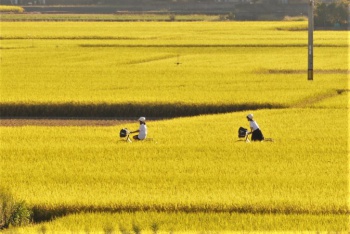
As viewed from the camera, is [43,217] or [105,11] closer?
[43,217]

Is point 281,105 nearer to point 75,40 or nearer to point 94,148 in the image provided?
point 94,148

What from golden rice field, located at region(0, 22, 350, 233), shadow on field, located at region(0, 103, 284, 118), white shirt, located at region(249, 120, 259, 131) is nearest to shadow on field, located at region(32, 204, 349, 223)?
golden rice field, located at region(0, 22, 350, 233)

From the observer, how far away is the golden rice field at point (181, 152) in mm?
13734

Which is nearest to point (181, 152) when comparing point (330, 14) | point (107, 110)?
point (107, 110)

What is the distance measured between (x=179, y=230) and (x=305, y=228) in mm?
1448

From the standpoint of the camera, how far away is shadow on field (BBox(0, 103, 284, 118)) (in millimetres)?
28391

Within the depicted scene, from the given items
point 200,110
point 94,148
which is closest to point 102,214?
point 94,148

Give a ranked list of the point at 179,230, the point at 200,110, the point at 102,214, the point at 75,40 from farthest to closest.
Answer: the point at 75,40, the point at 200,110, the point at 102,214, the point at 179,230

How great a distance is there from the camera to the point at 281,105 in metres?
29.0

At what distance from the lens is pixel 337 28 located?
97688 millimetres

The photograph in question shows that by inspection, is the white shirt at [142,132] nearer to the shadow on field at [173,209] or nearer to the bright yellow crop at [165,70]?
the shadow on field at [173,209]

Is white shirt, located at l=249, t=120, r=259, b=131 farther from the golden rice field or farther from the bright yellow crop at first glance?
the bright yellow crop

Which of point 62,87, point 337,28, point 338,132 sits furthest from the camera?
point 337,28

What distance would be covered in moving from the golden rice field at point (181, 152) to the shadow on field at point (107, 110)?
3 cm
